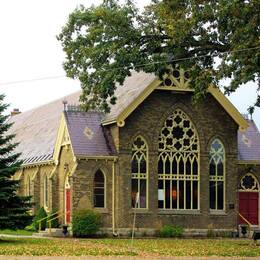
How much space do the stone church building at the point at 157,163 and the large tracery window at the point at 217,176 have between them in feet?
0.19

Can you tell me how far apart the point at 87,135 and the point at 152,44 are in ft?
47.7

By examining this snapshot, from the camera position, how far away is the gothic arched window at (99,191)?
140 feet

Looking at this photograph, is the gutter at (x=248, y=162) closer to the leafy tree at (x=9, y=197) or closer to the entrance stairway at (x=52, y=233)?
the entrance stairway at (x=52, y=233)

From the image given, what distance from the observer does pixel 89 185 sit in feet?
139

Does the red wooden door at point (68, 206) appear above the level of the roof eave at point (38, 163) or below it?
below

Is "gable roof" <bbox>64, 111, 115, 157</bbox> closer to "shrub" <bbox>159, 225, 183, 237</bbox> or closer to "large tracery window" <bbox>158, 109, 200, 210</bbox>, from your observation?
"large tracery window" <bbox>158, 109, 200, 210</bbox>

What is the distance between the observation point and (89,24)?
30688 millimetres

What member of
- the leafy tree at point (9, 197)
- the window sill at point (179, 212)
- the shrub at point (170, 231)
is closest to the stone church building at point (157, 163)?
the window sill at point (179, 212)

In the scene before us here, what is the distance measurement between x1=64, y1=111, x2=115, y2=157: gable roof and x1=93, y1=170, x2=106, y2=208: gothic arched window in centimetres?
125

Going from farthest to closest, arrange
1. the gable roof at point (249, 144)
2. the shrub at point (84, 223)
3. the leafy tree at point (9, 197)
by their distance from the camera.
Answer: the gable roof at point (249, 144), the shrub at point (84, 223), the leafy tree at point (9, 197)

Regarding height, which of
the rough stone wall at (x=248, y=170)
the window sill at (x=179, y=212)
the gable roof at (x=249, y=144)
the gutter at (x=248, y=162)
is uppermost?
the gable roof at (x=249, y=144)

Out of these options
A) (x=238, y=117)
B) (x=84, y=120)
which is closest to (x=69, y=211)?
(x=84, y=120)

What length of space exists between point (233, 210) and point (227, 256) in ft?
57.5

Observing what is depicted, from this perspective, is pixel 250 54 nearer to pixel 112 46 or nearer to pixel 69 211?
pixel 112 46
